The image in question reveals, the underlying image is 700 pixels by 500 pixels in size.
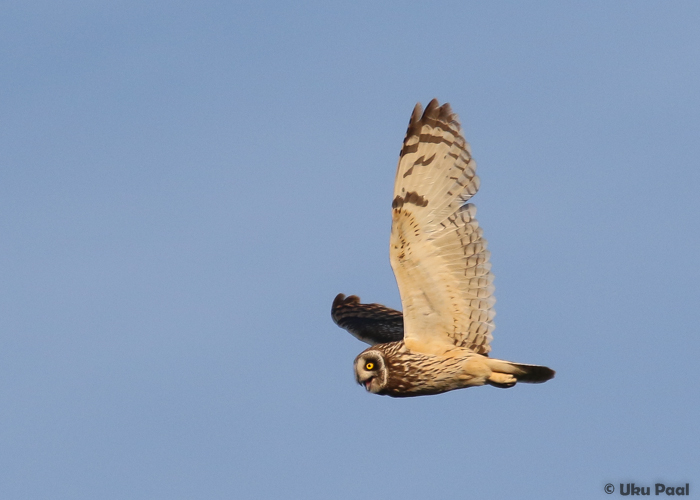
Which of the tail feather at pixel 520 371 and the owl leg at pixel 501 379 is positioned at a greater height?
the tail feather at pixel 520 371

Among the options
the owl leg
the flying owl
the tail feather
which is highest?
the flying owl

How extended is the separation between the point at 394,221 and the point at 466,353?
125 cm

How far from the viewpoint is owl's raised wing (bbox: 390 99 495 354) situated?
28.4ft

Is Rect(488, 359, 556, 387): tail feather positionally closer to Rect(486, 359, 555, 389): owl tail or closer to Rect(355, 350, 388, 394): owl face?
Rect(486, 359, 555, 389): owl tail

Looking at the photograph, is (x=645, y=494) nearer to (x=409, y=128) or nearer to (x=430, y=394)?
(x=430, y=394)

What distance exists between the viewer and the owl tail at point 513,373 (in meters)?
8.82

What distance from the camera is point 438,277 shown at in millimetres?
8727

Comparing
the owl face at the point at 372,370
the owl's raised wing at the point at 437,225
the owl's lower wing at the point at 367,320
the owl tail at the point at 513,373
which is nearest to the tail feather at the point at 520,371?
the owl tail at the point at 513,373

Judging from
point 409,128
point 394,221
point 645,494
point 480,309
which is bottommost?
point 645,494

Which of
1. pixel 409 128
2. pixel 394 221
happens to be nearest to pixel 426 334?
pixel 394 221

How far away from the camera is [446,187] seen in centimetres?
871

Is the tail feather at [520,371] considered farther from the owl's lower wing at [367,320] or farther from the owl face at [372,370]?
the owl's lower wing at [367,320]

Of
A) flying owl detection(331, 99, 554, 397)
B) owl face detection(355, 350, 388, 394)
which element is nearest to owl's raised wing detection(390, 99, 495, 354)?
flying owl detection(331, 99, 554, 397)

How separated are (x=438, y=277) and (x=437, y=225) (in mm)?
421
